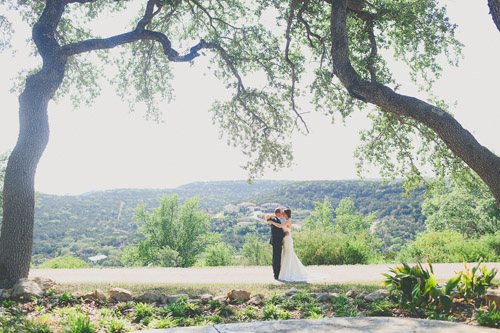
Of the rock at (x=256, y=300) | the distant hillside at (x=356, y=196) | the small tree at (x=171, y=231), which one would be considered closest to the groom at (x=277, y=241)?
the rock at (x=256, y=300)

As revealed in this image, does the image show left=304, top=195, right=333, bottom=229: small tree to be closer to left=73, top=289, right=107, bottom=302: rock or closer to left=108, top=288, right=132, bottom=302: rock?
left=108, top=288, right=132, bottom=302: rock

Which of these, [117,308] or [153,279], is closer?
[117,308]

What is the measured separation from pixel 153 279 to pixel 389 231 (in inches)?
1528

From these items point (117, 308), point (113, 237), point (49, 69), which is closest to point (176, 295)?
point (117, 308)

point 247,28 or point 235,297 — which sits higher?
point 247,28

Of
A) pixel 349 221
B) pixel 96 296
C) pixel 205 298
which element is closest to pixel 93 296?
pixel 96 296

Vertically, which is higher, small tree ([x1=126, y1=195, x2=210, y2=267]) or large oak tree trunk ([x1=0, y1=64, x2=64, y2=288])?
large oak tree trunk ([x1=0, y1=64, x2=64, y2=288])

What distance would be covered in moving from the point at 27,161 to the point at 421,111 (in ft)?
26.8

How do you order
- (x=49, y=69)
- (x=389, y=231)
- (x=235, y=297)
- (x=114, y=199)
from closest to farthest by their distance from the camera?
1. (x=235, y=297)
2. (x=49, y=69)
3. (x=389, y=231)
4. (x=114, y=199)

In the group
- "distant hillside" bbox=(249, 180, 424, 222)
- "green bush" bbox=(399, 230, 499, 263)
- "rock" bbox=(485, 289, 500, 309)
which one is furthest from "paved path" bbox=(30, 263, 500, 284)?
"distant hillside" bbox=(249, 180, 424, 222)

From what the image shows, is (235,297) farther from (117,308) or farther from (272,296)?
(117,308)

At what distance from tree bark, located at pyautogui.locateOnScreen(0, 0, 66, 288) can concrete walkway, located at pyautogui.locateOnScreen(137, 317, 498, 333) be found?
484 centimetres

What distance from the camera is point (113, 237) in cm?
5488

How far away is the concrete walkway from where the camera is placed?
148 inches
